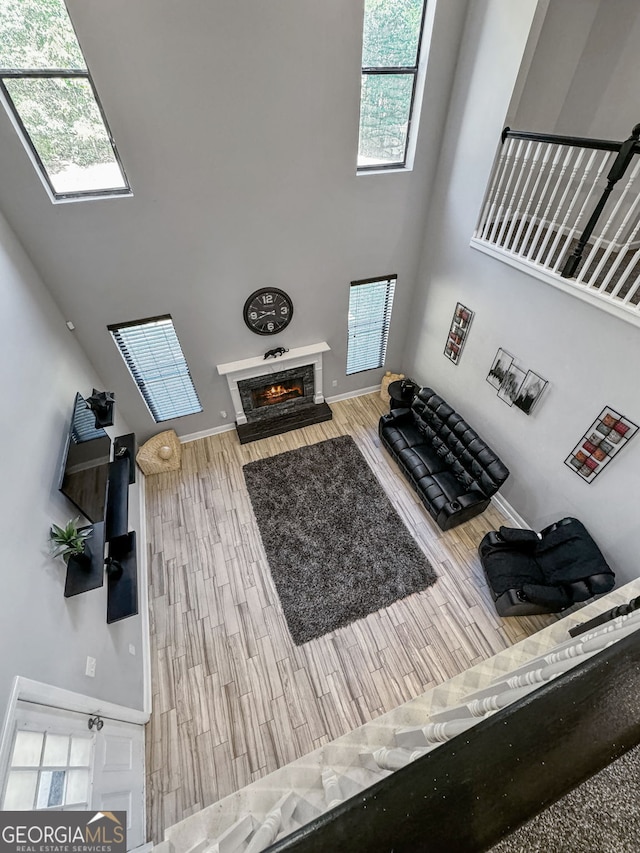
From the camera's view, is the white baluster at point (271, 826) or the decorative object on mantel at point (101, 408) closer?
the white baluster at point (271, 826)

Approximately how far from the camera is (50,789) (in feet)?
6.61

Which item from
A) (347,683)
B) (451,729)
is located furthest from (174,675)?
(451,729)

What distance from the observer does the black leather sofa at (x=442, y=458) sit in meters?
4.42

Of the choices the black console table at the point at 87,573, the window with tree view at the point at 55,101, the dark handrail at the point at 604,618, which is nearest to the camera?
the dark handrail at the point at 604,618

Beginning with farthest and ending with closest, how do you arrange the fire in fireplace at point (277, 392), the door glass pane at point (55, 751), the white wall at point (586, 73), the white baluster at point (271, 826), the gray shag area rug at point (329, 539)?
1. the fire in fireplace at point (277, 392)
2. the gray shag area rug at point (329, 539)
3. the white wall at point (586, 73)
4. the door glass pane at point (55, 751)
5. the white baluster at point (271, 826)

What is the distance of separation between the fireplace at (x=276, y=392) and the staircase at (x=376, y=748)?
4223 mm

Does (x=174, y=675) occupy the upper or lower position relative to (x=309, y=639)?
lower

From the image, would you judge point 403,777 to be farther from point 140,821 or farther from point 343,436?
point 343,436

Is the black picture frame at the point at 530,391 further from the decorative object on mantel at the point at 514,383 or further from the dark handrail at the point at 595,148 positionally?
the dark handrail at the point at 595,148

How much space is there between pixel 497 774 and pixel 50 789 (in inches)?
110

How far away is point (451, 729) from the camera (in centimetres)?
134

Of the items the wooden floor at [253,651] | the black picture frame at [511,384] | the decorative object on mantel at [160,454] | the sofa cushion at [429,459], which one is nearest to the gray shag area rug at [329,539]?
the wooden floor at [253,651]

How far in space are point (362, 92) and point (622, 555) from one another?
5.23m

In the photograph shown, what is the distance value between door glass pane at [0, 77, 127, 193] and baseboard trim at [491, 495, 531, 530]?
5.46 m
